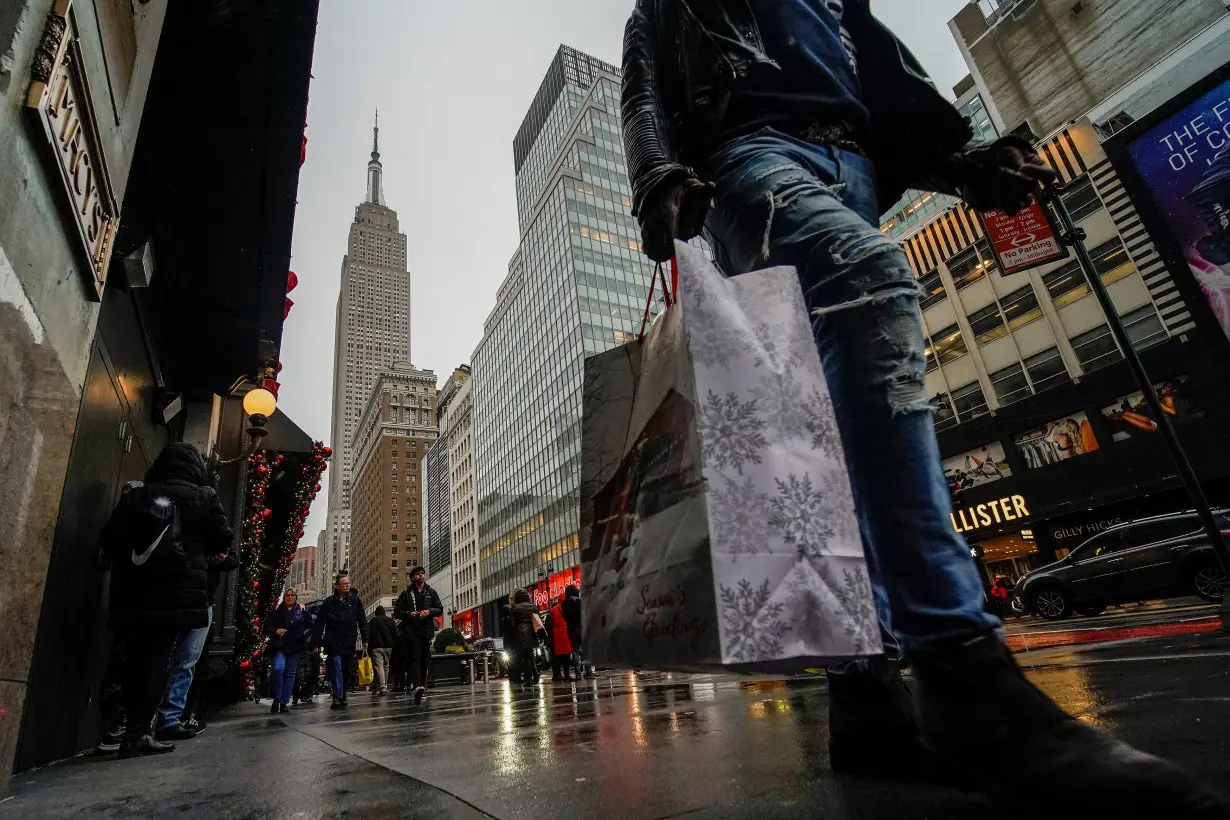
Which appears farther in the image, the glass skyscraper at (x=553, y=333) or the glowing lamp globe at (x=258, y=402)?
the glass skyscraper at (x=553, y=333)

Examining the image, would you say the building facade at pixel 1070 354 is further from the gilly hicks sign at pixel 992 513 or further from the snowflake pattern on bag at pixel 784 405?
the snowflake pattern on bag at pixel 784 405

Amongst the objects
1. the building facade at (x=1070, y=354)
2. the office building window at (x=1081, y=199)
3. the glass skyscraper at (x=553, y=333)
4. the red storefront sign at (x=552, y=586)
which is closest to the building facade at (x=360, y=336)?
the glass skyscraper at (x=553, y=333)

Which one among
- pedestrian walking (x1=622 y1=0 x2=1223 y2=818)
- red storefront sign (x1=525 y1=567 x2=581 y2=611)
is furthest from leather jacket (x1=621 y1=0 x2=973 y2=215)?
red storefront sign (x1=525 y1=567 x2=581 y2=611)

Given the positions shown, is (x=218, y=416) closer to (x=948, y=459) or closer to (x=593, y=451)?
(x=593, y=451)

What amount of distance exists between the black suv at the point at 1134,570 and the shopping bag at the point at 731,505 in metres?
12.8

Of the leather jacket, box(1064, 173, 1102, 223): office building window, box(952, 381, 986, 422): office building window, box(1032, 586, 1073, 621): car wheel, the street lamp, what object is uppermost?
box(1064, 173, 1102, 223): office building window

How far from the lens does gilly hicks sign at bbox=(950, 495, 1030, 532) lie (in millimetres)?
27922

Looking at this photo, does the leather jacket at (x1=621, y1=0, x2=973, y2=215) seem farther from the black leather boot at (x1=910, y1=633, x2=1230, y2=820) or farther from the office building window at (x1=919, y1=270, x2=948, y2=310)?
the office building window at (x1=919, y1=270, x2=948, y2=310)

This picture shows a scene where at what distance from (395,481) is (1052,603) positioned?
123 meters

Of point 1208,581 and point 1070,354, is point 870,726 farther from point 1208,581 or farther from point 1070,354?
point 1070,354

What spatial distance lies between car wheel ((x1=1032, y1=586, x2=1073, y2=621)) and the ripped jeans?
46.0ft

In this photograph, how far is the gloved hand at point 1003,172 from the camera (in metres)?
1.88

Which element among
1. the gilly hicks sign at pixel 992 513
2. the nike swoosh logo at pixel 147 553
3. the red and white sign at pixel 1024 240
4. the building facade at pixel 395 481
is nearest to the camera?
the nike swoosh logo at pixel 147 553

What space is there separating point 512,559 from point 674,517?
76.4 m
